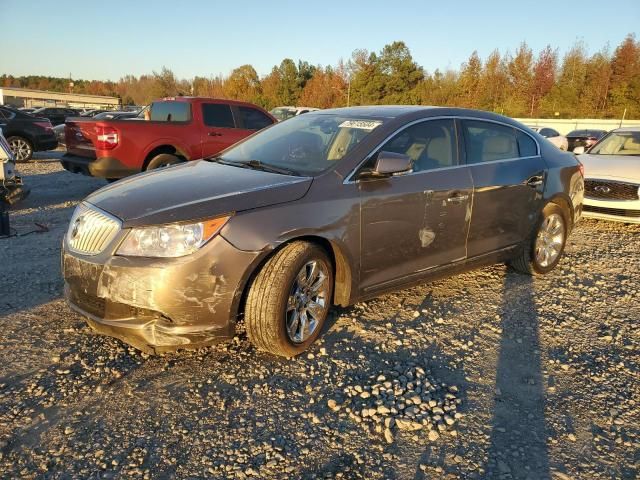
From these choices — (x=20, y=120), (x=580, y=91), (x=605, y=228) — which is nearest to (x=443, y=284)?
(x=605, y=228)

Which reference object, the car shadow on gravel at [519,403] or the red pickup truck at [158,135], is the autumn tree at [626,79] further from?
→ the car shadow on gravel at [519,403]

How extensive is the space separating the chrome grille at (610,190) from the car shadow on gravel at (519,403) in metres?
4.18

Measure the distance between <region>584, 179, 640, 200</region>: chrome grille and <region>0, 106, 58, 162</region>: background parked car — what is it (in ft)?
42.4

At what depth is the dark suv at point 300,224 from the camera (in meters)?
2.82

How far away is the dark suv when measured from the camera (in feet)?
9.27

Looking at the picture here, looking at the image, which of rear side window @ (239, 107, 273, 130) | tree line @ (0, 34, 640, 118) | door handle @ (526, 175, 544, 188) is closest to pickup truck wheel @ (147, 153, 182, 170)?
rear side window @ (239, 107, 273, 130)

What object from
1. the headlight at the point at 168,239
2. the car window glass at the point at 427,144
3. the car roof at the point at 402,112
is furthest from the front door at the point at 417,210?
the headlight at the point at 168,239

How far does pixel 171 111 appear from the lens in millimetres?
9078

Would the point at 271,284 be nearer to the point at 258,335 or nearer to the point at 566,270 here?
the point at 258,335

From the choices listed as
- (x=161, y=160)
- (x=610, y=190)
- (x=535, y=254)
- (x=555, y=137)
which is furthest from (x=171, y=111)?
(x=555, y=137)

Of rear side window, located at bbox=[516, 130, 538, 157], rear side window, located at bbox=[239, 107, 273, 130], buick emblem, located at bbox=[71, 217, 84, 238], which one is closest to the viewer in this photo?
buick emblem, located at bbox=[71, 217, 84, 238]

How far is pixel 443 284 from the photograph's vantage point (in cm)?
479

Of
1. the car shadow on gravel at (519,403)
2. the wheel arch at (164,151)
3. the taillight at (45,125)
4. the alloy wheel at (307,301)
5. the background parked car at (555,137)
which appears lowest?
the car shadow on gravel at (519,403)

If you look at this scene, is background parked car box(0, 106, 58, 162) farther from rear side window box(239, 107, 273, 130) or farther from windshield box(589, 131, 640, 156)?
windshield box(589, 131, 640, 156)
